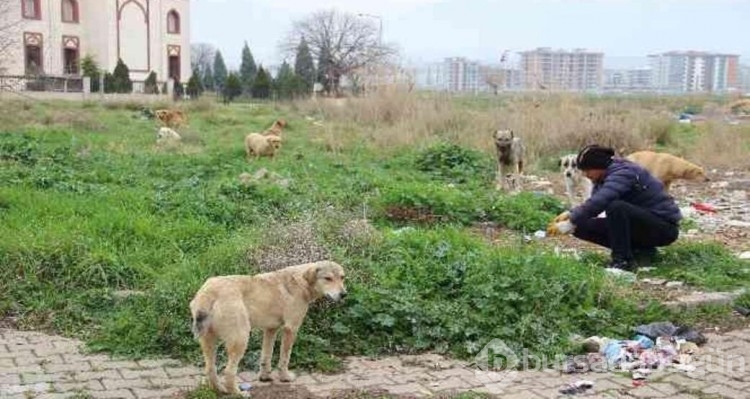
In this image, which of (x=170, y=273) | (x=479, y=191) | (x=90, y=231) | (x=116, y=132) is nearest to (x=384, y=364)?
(x=170, y=273)

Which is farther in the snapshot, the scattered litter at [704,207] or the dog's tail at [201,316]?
the scattered litter at [704,207]

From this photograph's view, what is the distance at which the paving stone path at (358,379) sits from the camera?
4.69m

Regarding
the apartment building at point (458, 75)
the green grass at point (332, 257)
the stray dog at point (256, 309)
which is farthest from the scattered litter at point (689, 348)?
the apartment building at point (458, 75)

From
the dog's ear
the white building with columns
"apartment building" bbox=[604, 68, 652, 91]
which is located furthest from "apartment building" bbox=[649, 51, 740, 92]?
the dog's ear

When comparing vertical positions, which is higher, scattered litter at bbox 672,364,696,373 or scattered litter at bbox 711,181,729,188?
scattered litter at bbox 711,181,729,188

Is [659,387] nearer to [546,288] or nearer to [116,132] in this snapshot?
[546,288]

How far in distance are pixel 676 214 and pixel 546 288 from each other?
2.09 meters

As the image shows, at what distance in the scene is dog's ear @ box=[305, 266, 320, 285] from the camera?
15.4 feet

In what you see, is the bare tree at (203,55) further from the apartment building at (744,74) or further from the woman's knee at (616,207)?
the woman's knee at (616,207)

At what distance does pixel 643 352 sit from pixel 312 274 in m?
2.37

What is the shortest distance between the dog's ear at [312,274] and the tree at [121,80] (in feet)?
139

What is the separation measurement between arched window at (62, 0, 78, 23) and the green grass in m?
46.3

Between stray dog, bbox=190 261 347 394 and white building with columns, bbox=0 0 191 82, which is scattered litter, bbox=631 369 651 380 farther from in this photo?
white building with columns, bbox=0 0 191 82

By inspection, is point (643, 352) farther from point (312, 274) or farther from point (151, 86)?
point (151, 86)
